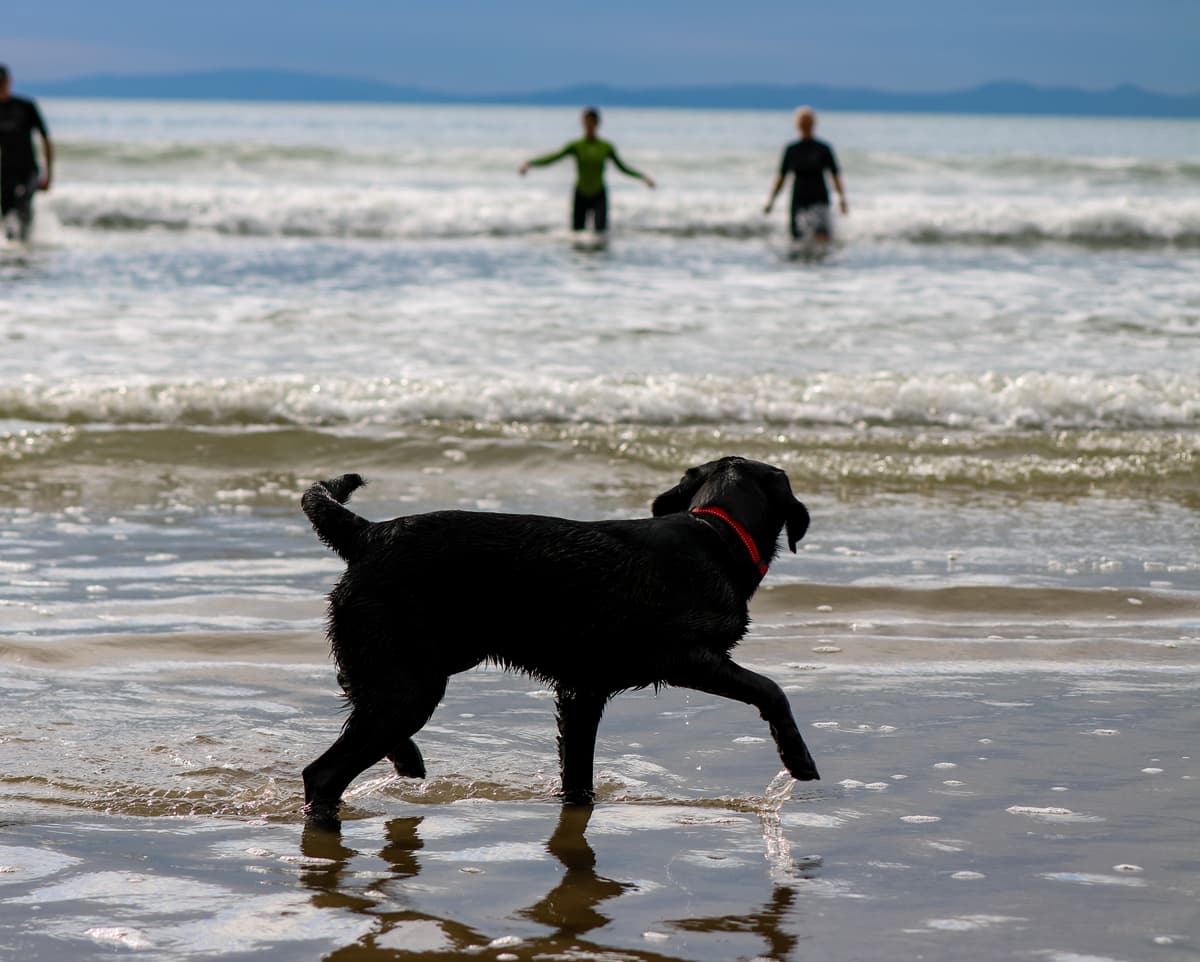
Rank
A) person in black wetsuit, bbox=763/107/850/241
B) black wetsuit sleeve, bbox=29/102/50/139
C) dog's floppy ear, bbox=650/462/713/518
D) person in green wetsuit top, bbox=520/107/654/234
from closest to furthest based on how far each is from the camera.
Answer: dog's floppy ear, bbox=650/462/713/518 < black wetsuit sleeve, bbox=29/102/50/139 < person in black wetsuit, bbox=763/107/850/241 < person in green wetsuit top, bbox=520/107/654/234

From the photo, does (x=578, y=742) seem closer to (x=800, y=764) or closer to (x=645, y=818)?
(x=645, y=818)

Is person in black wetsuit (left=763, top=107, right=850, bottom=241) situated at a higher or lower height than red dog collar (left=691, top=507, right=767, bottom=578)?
higher

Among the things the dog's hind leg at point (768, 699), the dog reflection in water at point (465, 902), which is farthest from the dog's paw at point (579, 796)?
the dog's hind leg at point (768, 699)

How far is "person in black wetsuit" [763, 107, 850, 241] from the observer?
1848 centimetres

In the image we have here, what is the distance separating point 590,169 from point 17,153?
23.4 ft

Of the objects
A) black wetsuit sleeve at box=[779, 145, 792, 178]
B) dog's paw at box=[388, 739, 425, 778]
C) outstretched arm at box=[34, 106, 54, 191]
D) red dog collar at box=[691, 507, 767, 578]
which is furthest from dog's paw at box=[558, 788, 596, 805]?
black wetsuit sleeve at box=[779, 145, 792, 178]

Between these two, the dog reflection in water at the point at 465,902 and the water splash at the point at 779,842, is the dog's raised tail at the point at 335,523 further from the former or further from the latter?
the water splash at the point at 779,842

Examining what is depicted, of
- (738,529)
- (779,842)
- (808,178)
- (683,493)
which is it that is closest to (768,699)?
(779,842)

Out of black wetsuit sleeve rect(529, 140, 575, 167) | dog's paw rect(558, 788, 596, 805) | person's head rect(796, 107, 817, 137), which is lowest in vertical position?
dog's paw rect(558, 788, 596, 805)

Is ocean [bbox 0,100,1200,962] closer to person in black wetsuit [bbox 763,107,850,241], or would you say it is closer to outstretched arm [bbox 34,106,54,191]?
outstretched arm [bbox 34,106,54,191]

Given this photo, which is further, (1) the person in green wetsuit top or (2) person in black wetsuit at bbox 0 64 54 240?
(1) the person in green wetsuit top

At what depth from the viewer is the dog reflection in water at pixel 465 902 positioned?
122 inches

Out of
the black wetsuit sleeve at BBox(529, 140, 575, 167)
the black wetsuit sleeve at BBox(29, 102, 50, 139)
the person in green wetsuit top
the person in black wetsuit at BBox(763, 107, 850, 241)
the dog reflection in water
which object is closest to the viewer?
the dog reflection in water

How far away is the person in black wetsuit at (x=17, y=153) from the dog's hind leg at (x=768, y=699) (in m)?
14.0
